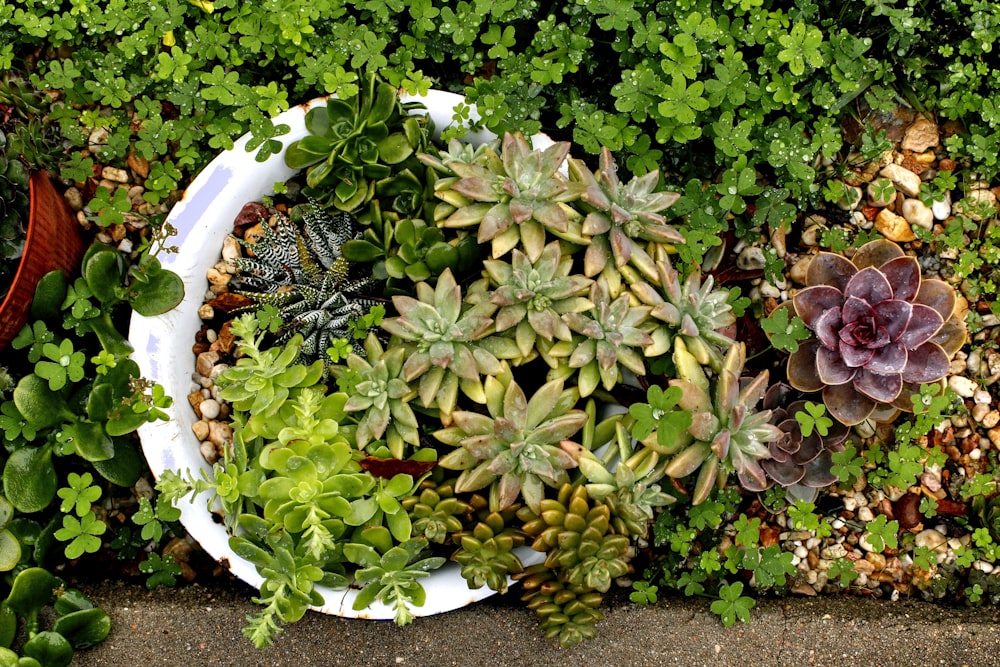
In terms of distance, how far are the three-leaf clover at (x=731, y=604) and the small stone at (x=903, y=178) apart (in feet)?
4.84

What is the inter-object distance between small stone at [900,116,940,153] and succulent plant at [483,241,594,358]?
1508 mm

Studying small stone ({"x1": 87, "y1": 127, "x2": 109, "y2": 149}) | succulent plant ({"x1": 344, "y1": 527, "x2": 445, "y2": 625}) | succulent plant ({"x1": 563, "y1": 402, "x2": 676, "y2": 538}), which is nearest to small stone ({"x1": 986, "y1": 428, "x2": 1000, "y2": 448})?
succulent plant ({"x1": 563, "y1": 402, "x2": 676, "y2": 538})

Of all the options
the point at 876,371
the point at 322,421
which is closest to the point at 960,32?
the point at 876,371

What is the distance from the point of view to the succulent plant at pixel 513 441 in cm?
204

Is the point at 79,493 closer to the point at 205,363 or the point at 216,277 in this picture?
the point at 205,363

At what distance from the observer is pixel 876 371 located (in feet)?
7.47

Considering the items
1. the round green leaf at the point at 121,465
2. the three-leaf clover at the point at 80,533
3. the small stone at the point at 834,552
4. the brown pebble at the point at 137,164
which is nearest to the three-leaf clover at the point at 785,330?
the small stone at the point at 834,552

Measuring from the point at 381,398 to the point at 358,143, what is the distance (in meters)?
0.73

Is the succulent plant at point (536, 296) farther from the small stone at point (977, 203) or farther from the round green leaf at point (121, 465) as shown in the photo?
the small stone at point (977, 203)

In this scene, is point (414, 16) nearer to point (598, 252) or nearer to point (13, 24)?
point (598, 252)

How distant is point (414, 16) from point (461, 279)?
0.87 m

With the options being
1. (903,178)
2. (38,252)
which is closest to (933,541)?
(903,178)

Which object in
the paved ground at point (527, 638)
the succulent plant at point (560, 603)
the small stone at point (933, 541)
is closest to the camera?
the succulent plant at point (560, 603)

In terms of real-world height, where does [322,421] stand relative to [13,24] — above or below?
below
